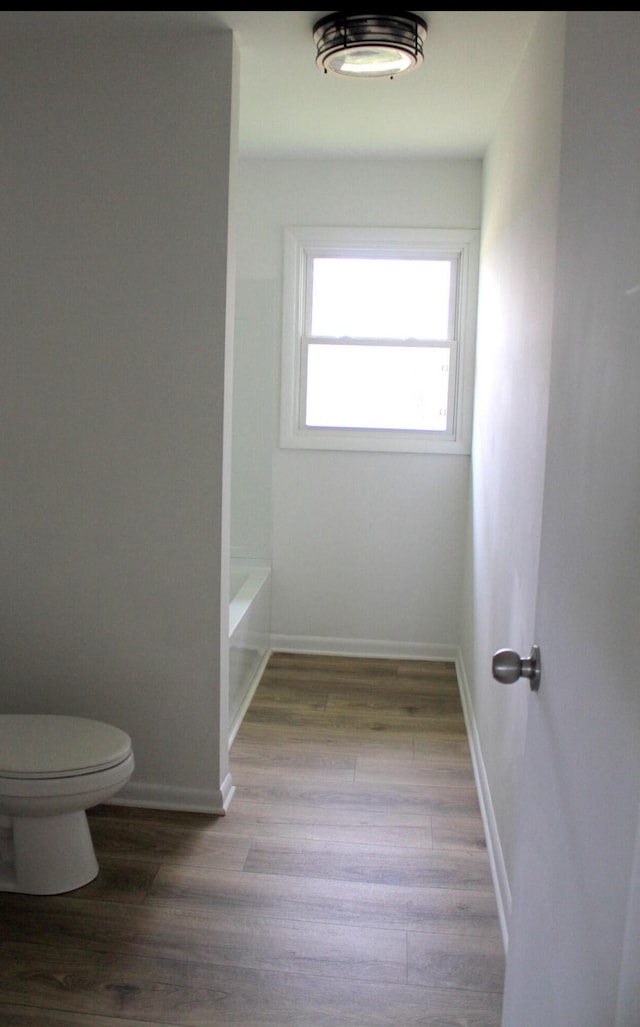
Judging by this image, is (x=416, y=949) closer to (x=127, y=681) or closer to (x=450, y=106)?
(x=127, y=681)

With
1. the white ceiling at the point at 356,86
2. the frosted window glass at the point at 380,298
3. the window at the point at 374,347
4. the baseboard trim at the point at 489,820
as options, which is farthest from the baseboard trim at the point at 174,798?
the frosted window glass at the point at 380,298

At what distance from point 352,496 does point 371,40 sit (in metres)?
2.30

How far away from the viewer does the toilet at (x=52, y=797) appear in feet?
7.36

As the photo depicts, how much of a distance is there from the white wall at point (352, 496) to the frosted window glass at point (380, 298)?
21 cm

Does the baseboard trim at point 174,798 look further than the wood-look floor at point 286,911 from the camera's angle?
Yes

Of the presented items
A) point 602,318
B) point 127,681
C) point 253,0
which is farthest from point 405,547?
point 253,0

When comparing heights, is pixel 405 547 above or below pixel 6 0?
below

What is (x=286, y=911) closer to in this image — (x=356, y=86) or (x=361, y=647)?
(x=361, y=647)

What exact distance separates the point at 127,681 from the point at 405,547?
→ 1.88 m

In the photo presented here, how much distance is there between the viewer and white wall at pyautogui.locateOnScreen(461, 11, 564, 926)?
7.02 feet

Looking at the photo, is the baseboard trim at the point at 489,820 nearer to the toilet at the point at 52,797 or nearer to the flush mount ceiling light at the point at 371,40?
the toilet at the point at 52,797

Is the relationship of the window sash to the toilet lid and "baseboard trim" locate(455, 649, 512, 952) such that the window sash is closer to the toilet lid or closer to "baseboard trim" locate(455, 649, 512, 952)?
"baseboard trim" locate(455, 649, 512, 952)

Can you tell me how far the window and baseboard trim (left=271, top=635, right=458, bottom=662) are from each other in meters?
1.00

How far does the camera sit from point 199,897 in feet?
7.79
